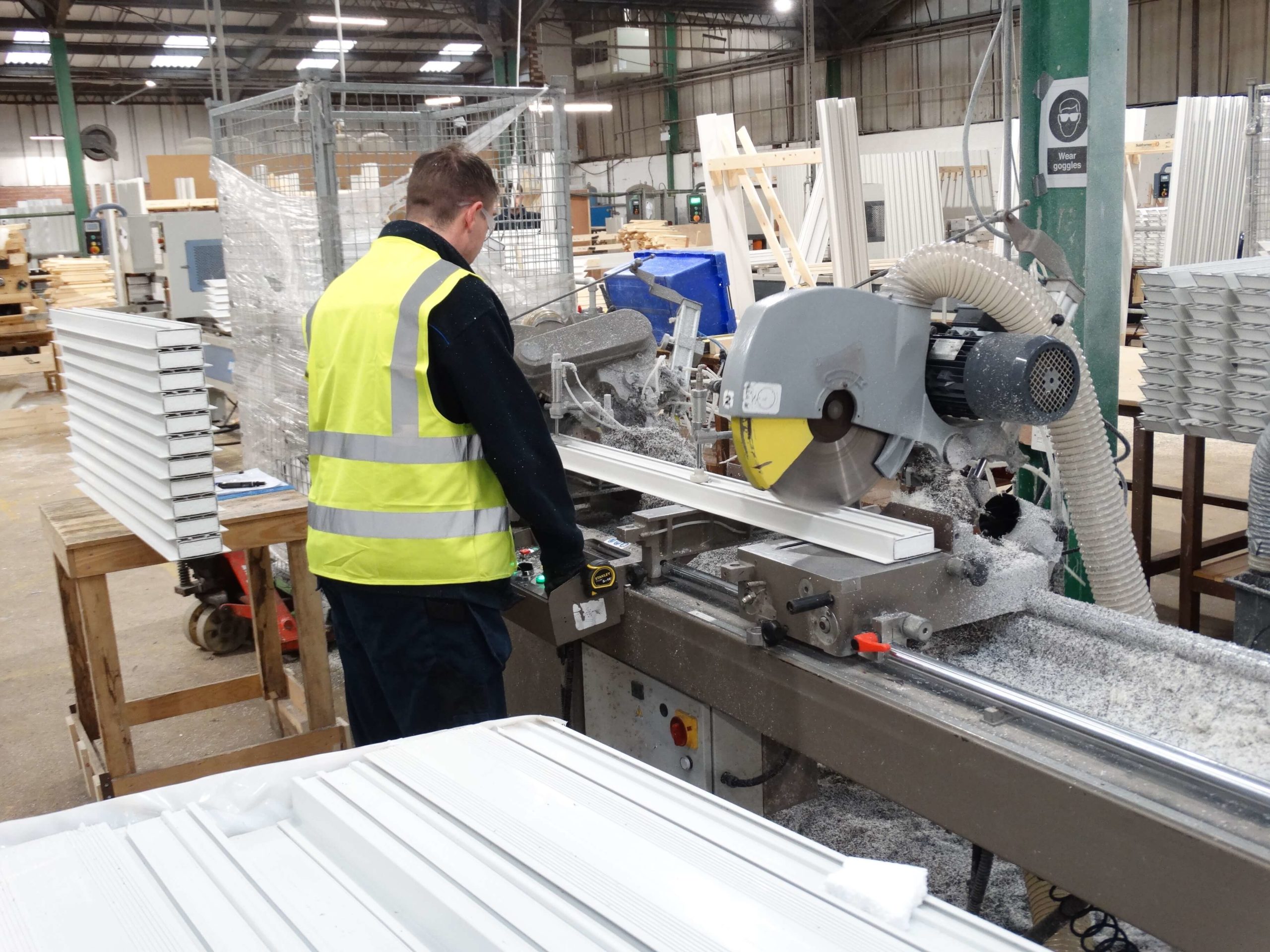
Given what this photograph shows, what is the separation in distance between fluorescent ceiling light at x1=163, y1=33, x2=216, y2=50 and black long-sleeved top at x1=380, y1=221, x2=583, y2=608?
1548cm

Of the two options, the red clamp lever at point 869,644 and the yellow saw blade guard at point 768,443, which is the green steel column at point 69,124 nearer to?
the yellow saw blade guard at point 768,443

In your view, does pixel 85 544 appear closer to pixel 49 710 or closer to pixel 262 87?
pixel 49 710

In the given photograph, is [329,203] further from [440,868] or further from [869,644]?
[440,868]

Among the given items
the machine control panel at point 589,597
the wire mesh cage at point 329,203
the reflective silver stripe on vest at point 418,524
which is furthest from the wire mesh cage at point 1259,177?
the reflective silver stripe on vest at point 418,524

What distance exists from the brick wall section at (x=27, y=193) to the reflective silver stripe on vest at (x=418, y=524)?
62.2 feet

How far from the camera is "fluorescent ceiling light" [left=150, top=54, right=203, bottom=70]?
56.3 feet

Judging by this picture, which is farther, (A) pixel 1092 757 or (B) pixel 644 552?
(B) pixel 644 552

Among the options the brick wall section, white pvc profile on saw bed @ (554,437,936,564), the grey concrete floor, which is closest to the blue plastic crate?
white pvc profile on saw bed @ (554,437,936,564)

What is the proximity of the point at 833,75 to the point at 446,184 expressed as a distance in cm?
1713

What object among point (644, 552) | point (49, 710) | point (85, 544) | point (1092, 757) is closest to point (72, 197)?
point (49, 710)

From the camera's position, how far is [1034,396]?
170 cm

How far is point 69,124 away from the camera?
1403 centimetres

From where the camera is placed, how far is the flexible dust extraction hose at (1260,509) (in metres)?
2.27

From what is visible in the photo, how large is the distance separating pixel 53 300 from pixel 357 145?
7888mm
